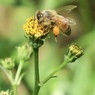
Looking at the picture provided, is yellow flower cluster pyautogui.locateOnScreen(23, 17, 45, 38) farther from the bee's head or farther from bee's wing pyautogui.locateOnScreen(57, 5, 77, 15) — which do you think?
bee's wing pyautogui.locateOnScreen(57, 5, 77, 15)

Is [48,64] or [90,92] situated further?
[48,64]

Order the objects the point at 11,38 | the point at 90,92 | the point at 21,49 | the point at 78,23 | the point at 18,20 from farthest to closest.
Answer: the point at 78,23 → the point at 18,20 → the point at 11,38 → the point at 90,92 → the point at 21,49

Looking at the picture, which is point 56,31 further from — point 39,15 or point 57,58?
point 57,58

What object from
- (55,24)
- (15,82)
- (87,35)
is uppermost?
(55,24)

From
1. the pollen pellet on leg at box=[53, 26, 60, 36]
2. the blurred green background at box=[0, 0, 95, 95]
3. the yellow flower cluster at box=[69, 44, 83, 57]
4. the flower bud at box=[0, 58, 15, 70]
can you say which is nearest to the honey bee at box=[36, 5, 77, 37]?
the pollen pellet on leg at box=[53, 26, 60, 36]

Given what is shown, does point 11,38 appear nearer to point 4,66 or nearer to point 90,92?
point 90,92

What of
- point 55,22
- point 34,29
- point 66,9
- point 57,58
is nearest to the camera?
point 34,29

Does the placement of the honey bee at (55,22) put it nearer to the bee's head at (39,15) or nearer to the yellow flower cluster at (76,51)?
the bee's head at (39,15)

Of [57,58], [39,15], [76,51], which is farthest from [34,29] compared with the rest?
[57,58]

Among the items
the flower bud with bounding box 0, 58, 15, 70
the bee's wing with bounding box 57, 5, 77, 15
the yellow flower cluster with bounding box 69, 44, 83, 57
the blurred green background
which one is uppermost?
the bee's wing with bounding box 57, 5, 77, 15

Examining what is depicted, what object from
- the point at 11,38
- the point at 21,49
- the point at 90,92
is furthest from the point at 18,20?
the point at 21,49

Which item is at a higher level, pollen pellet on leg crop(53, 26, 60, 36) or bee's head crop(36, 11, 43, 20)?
bee's head crop(36, 11, 43, 20)
